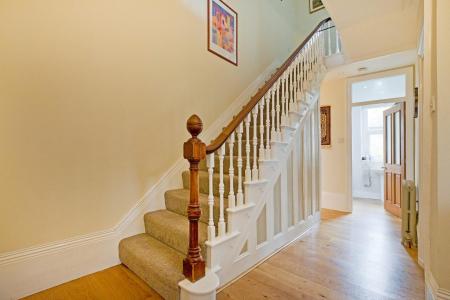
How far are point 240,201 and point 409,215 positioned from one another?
78.3 inches

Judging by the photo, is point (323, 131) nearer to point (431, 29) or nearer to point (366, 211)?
point (366, 211)

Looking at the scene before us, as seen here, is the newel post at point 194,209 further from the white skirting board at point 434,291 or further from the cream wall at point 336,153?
the cream wall at point 336,153

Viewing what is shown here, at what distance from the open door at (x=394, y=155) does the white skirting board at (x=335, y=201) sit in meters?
0.73

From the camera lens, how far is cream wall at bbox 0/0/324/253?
1.54 m

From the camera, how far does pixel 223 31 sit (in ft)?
9.90

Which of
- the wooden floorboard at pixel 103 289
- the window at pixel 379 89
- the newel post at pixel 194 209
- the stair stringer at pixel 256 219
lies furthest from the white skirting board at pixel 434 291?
the window at pixel 379 89

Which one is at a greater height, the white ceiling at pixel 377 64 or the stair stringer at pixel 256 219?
the white ceiling at pixel 377 64

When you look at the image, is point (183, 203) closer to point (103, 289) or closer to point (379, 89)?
point (103, 289)

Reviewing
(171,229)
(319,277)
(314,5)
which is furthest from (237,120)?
(314,5)

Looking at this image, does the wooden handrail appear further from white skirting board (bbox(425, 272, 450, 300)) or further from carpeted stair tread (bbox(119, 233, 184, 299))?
white skirting board (bbox(425, 272, 450, 300))

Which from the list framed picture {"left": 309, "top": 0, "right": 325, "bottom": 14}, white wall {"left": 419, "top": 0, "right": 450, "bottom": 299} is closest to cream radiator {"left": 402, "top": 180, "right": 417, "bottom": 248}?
white wall {"left": 419, "top": 0, "right": 450, "bottom": 299}

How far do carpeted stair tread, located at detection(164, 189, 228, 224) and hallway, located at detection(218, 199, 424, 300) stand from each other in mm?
584

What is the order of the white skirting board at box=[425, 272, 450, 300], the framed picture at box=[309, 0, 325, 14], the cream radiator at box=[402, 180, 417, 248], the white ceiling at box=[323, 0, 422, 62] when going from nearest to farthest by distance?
the white skirting board at box=[425, 272, 450, 300]
the white ceiling at box=[323, 0, 422, 62]
the cream radiator at box=[402, 180, 417, 248]
the framed picture at box=[309, 0, 325, 14]

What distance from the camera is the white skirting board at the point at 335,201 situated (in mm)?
3890
